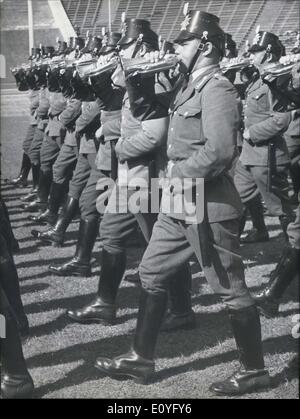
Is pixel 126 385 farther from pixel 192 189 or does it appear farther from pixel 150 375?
pixel 192 189

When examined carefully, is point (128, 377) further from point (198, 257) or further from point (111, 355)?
point (198, 257)

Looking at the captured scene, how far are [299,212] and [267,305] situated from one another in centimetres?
71

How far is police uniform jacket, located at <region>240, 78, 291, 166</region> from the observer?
243 inches

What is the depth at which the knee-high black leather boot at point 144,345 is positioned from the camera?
3.78m

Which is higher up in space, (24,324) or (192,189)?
(192,189)

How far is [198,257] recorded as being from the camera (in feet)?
12.1

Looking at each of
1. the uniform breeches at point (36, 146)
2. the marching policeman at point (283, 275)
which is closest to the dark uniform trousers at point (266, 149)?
the marching policeman at point (283, 275)

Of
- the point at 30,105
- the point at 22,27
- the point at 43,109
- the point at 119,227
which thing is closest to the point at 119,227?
the point at 119,227

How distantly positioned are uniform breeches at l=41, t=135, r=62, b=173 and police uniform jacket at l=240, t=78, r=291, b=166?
302 centimetres

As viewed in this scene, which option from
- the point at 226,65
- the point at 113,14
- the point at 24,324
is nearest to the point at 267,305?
the point at 24,324

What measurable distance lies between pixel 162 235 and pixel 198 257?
0.86 feet

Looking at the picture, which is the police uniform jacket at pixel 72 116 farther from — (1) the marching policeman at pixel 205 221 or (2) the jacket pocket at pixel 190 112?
(2) the jacket pocket at pixel 190 112

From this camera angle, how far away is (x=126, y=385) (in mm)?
3816

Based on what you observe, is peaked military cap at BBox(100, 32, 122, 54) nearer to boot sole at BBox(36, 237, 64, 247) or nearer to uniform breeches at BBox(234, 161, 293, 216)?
uniform breeches at BBox(234, 161, 293, 216)
